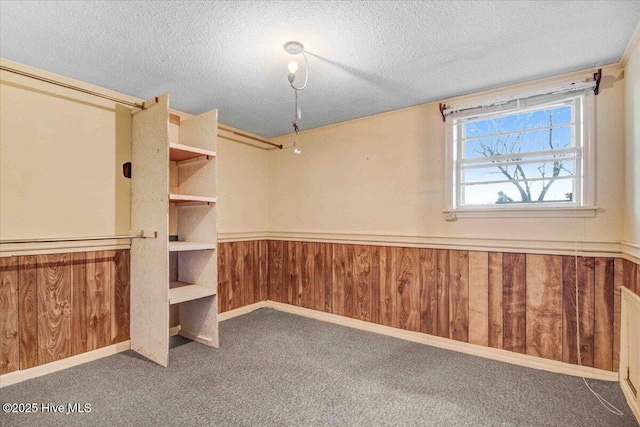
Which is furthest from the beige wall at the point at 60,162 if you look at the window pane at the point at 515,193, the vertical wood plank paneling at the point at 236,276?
the window pane at the point at 515,193

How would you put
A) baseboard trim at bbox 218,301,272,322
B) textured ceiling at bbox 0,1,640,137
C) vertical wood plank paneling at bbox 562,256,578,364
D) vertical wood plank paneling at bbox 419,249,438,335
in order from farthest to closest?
baseboard trim at bbox 218,301,272,322 < vertical wood plank paneling at bbox 419,249,438,335 < vertical wood plank paneling at bbox 562,256,578,364 < textured ceiling at bbox 0,1,640,137

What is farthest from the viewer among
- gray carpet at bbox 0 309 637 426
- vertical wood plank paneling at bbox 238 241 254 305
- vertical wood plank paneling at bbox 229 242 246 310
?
vertical wood plank paneling at bbox 238 241 254 305

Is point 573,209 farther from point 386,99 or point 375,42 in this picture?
point 375,42

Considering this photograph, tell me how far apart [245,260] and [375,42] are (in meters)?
2.68

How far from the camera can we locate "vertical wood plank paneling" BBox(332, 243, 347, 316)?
10.9 ft

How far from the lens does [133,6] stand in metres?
Result: 1.54

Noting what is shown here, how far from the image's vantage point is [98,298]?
8.00ft

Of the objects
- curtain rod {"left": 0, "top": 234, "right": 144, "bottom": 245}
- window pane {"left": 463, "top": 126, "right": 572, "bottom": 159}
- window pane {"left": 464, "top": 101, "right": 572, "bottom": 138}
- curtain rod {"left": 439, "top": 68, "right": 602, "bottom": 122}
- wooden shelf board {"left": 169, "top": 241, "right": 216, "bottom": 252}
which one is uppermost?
curtain rod {"left": 439, "top": 68, "right": 602, "bottom": 122}

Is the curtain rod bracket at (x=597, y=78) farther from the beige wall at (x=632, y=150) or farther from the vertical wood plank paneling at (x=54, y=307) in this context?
the vertical wood plank paneling at (x=54, y=307)

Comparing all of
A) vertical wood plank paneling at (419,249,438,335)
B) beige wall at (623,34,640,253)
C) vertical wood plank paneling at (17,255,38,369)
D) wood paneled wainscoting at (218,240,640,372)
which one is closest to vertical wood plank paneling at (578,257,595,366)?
wood paneled wainscoting at (218,240,640,372)

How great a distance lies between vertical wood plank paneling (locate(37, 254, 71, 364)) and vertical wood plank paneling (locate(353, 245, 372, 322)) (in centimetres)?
241

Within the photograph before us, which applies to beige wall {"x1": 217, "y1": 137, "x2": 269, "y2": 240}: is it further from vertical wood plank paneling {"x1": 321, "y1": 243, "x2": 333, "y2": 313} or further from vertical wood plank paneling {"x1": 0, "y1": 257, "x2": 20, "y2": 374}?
vertical wood plank paneling {"x1": 0, "y1": 257, "x2": 20, "y2": 374}

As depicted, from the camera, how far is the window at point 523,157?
2.23 m

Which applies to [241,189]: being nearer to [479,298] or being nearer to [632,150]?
[479,298]
